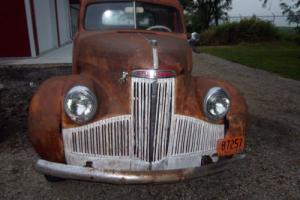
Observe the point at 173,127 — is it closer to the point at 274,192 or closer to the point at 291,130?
the point at 274,192

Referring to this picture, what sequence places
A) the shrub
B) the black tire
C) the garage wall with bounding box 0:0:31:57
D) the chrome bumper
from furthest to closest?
1. the shrub
2. the garage wall with bounding box 0:0:31:57
3. the black tire
4. the chrome bumper

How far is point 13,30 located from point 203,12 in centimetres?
2463

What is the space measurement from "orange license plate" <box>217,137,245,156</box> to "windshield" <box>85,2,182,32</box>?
1.71m


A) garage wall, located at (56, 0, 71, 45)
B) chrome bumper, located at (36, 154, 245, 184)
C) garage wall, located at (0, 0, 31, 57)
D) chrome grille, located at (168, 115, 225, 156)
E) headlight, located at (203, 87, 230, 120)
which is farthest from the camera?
garage wall, located at (56, 0, 71, 45)

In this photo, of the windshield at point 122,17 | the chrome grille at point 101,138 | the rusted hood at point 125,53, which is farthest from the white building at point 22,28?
the chrome grille at point 101,138

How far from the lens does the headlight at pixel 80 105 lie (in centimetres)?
229

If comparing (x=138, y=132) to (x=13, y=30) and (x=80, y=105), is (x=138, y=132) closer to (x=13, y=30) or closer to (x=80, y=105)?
(x=80, y=105)

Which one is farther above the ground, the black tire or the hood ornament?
the hood ornament

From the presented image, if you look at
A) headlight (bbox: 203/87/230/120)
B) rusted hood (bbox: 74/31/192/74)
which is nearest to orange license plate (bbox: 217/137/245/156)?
headlight (bbox: 203/87/230/120)

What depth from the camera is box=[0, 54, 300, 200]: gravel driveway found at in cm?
284

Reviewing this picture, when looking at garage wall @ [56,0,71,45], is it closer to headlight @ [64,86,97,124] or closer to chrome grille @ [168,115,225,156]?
headlight @ [64,86,97,124]

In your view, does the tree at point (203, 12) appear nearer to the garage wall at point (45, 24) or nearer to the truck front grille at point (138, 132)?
the garage wall at point (45, 24)

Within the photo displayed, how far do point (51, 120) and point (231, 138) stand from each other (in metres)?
1.62

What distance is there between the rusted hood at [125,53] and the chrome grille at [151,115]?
18 centimetres
